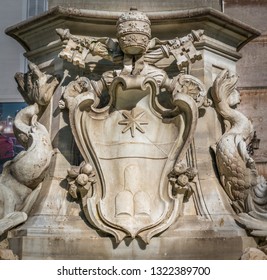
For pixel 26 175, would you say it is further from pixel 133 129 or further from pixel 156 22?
pixel 156 22

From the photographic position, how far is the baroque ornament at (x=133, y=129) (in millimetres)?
5656

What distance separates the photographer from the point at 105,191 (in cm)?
573

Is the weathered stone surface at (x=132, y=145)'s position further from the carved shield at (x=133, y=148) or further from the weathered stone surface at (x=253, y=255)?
the weathered stone surface at (x=253, y=255)

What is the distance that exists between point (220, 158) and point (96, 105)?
1175 millimetres

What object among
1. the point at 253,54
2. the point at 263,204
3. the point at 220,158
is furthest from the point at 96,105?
the point at 253,54

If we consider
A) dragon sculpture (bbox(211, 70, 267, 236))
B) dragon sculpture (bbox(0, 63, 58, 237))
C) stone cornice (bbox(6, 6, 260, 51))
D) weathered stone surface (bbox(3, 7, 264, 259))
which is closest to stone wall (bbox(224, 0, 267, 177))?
stone cornice (bbox(6, 6, 260, 51))

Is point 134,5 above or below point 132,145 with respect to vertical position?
above

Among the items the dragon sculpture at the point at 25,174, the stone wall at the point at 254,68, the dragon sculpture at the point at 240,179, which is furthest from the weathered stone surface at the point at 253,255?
the stone wall at the point at 254,68

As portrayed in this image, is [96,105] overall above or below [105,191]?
above

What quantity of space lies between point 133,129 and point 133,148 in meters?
0.17

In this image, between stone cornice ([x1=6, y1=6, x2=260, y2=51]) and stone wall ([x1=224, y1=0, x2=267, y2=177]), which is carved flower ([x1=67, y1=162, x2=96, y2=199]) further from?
stone wall ([x1=224, y1=0, x2=267, y2=177])

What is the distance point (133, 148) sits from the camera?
5.86 m

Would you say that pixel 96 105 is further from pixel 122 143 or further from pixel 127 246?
pixel 127 246

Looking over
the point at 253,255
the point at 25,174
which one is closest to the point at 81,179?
the point at 25,174
